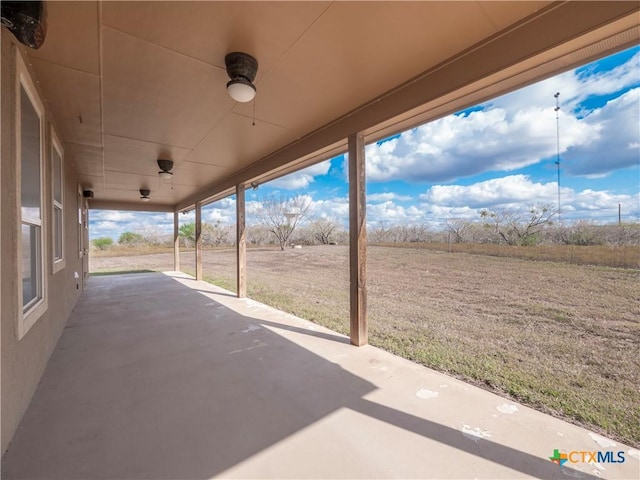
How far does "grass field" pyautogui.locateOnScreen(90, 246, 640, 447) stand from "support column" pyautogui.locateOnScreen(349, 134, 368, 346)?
1.23 feet

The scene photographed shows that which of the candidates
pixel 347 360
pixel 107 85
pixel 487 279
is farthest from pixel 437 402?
pixel 487 279

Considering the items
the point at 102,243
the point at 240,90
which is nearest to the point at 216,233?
the point at 102,243

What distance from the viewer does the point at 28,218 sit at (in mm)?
2037

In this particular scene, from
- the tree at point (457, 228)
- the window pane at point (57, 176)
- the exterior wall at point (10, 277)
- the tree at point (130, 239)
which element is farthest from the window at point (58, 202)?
the tree at point (130, 239)

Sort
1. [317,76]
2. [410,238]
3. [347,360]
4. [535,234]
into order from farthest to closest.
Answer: [410,238] → [535,234] → [347,360] → [317,76]

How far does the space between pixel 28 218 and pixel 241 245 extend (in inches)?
138

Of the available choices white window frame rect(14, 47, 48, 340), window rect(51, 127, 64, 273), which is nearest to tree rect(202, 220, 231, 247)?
window rect(51, 127, 64, 273)

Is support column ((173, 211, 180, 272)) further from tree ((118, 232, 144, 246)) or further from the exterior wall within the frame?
tree ((118, 232, 144, 246))

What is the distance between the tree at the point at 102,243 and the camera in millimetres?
21555

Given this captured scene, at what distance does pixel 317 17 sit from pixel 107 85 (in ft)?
6.44

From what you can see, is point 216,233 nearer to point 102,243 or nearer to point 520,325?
point 102,243

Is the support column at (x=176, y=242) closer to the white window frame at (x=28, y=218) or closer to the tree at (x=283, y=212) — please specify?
the white window frame at (x=28, y=218)

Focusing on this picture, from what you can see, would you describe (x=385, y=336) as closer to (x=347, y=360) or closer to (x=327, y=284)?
(x=347, y=360)

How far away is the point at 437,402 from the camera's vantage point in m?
1.92
